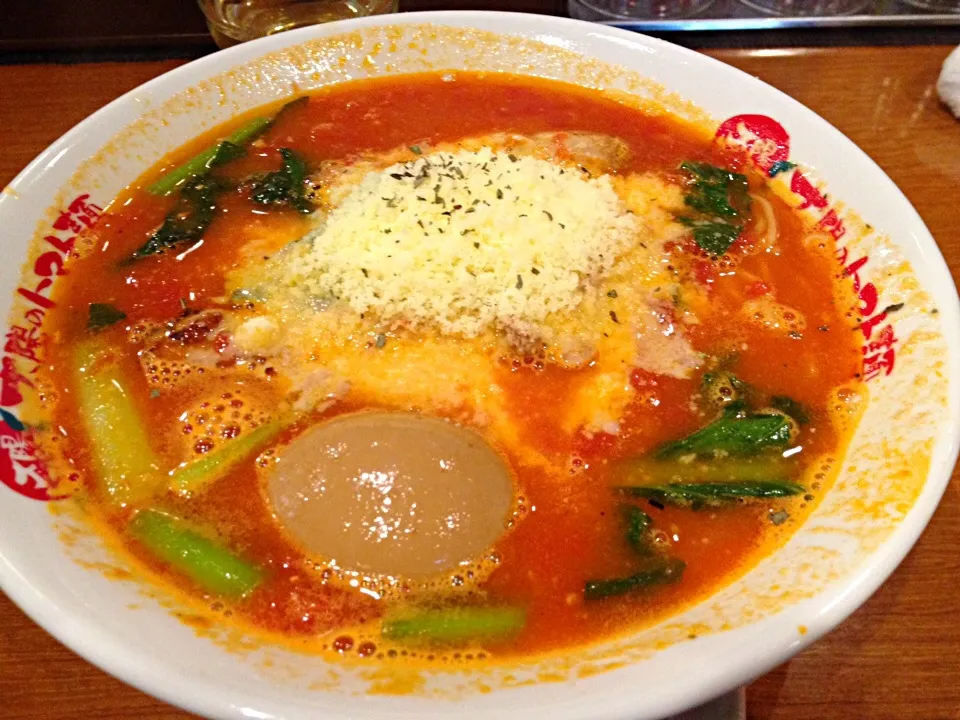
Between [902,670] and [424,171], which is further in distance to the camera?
[424,171]

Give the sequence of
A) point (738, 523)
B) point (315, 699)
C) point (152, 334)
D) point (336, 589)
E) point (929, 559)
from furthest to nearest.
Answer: point (152, 334)
point (929, 559)
point (738, 523)
point (336, 589)
point (315, 699)

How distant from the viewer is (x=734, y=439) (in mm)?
1666

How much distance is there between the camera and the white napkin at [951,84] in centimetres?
270

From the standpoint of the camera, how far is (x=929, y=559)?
168cm

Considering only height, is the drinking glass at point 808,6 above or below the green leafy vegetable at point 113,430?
above

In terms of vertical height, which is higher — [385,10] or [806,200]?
[385,10]

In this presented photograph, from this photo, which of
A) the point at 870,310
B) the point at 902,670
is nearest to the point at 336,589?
the point at 902,670

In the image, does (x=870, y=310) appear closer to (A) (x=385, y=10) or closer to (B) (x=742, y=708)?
(B) (x=742, y=708)

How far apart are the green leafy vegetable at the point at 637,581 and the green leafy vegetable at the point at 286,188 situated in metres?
1.46

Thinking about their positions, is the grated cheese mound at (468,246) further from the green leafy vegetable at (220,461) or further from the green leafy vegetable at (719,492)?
the green leafy vegetable at (719,492)

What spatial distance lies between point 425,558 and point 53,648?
32.1 inches

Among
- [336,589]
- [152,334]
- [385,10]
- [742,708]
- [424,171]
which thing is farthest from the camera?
[385,10]

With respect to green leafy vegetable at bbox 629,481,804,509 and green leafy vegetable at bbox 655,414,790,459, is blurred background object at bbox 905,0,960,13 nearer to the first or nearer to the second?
green leafy vegetable at bbox 655,414,790,459

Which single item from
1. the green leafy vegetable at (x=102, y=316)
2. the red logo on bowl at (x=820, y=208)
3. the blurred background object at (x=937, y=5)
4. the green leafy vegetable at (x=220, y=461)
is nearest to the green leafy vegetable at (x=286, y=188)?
the green leafy vegetable at (x=102, y=316)
